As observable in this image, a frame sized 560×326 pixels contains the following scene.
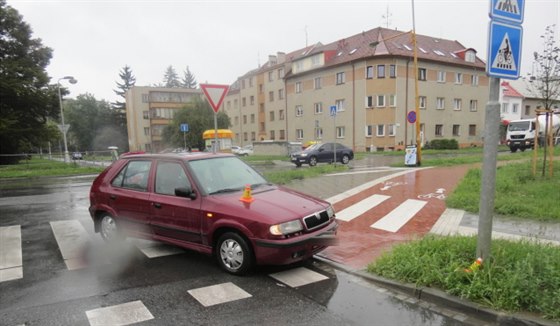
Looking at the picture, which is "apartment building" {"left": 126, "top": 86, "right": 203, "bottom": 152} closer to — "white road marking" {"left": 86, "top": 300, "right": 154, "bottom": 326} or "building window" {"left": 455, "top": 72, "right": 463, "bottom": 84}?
"building window" {"left": 455, "top": 72, "right": 463, "bottom": 84}

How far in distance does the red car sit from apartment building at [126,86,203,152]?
66.8 metres

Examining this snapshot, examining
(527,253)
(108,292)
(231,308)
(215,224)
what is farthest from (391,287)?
(108,292)

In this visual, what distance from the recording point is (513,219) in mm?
7090

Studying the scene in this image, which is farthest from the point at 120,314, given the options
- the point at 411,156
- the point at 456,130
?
the point at 456,130

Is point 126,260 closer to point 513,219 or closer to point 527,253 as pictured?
point 527,253

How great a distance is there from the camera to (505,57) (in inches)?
155

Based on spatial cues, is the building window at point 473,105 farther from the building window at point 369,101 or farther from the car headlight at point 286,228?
the car headlight at point 286,228

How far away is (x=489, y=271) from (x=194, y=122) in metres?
47.4

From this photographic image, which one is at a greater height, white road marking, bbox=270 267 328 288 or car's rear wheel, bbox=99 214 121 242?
car's rear wheel, bbox=99 214 121 242

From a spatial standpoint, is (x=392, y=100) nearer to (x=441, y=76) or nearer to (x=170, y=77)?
(x=441, y=76)

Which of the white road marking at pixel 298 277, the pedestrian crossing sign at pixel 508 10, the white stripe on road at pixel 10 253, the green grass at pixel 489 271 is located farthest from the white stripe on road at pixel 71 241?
the pedestrian crossing sign at pixel 508 10

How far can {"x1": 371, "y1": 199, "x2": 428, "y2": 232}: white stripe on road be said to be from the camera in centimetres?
707

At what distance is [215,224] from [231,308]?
124 centimetres

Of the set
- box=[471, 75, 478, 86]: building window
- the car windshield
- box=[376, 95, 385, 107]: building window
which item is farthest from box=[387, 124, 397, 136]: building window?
the car windshield
